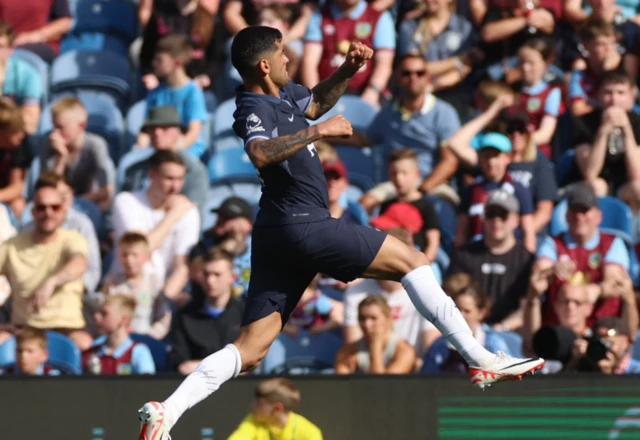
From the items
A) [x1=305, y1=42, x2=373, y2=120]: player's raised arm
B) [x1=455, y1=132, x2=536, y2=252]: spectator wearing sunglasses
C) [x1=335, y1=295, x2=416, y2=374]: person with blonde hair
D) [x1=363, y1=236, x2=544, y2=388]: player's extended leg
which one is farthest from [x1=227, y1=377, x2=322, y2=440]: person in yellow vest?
[x1=455, y1=132, x2=536, y2=252]: spectator wearing sunglasses

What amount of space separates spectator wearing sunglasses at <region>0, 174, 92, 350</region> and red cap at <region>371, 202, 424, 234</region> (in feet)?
Result: 6.95

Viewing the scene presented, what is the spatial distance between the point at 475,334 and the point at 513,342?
37 centimetres

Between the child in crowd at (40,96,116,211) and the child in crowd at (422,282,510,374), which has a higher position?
the child in crowd at (40,96,116,211)

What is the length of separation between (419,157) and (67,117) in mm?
2758

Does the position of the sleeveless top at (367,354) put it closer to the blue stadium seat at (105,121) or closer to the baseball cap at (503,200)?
the baseball cap at (503,200)

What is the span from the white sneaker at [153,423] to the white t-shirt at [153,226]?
3571mm

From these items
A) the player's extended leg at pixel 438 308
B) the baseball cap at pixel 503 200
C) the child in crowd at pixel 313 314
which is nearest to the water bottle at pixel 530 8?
the baseball cap at pixel 503 200

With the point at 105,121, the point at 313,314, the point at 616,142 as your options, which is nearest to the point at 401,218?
the point at 313,314

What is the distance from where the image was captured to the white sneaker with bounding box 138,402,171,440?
612cm

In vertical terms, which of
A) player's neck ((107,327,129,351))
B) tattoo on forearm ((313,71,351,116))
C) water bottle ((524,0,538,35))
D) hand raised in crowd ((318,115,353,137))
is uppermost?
water bottle ((524,0,538,35))

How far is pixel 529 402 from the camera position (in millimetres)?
7934

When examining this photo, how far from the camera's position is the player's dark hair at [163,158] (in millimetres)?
10047

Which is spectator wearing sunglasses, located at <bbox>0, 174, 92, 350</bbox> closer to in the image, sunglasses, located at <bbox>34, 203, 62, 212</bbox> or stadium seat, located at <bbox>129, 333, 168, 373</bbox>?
sunglasses, located at <bbox>34, 203, 62, 212</bbox>

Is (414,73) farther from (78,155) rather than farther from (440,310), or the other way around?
(440,310)
